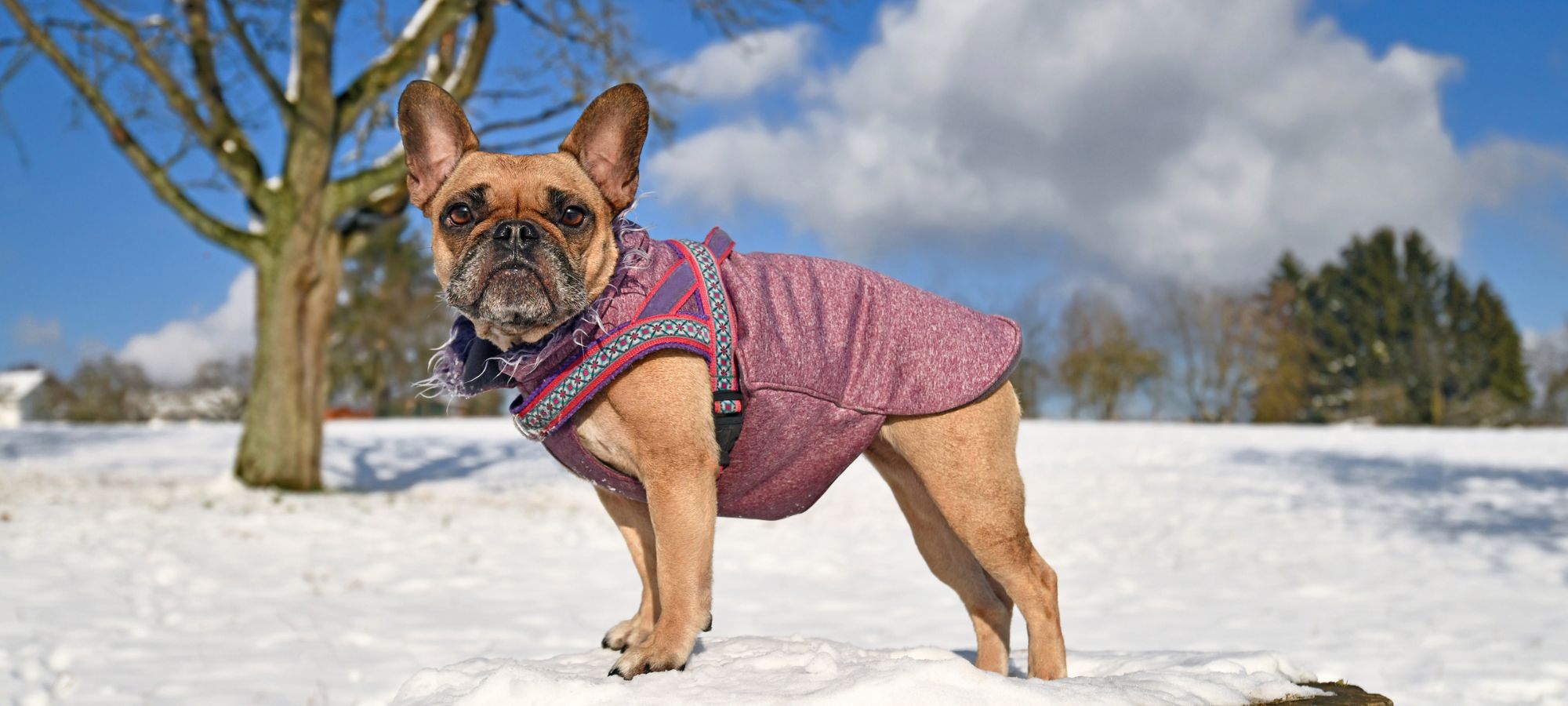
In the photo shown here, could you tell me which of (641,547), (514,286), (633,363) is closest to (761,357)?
(633,363)

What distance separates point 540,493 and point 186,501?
4.41 meters

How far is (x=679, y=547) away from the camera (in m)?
2.76

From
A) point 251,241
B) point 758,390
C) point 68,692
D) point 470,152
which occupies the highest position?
point 251,241

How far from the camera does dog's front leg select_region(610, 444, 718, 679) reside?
2766mm

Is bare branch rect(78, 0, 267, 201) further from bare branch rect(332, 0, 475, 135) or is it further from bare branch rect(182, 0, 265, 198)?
bare branch rect(332, 0, 475, 135)

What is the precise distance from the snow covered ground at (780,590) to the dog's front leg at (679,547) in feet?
0.32

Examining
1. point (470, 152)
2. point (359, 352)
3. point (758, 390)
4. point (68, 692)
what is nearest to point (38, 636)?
point (68, 692)

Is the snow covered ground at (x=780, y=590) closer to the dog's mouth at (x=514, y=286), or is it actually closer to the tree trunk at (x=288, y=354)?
the tree trunk at (x=288, y=354)

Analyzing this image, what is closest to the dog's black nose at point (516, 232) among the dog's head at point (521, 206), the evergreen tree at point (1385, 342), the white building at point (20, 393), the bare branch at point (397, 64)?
the dog's head at point (521, 206)

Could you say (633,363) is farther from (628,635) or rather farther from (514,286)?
(628,635)

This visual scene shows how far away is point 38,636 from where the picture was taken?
496 cm

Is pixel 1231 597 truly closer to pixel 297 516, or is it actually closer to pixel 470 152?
pixel 470 152

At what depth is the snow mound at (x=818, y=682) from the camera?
2.58 metres

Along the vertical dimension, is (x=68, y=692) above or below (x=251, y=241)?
below
